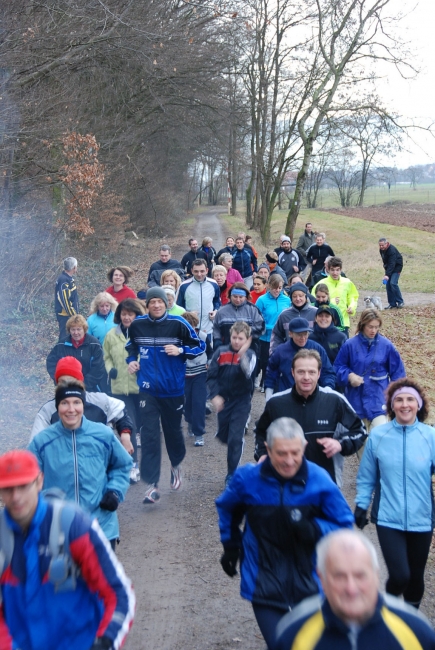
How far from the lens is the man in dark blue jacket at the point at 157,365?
22.9 ft

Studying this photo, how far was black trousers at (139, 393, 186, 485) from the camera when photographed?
7090 mm

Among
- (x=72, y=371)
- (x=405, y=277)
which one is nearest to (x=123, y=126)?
(x=405, y=277)

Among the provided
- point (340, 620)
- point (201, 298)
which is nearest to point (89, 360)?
point (201, 298)

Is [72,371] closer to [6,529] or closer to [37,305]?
[6,529]

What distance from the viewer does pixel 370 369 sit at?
6.70m

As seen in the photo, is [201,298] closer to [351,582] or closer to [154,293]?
[154,293]

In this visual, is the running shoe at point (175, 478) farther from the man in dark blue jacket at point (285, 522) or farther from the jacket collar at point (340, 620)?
the jacket collar at point (340, 620)

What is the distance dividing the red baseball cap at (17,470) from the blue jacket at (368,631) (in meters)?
1.30

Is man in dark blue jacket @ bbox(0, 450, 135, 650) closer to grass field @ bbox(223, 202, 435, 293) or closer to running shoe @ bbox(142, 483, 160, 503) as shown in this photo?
running shoe @ bbox(142, 483, 160, 503)

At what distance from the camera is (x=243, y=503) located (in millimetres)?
3852

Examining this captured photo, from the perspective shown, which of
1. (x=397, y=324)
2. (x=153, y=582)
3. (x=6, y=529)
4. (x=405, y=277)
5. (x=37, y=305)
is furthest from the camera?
(x=405, y=277)

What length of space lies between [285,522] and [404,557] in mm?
1360

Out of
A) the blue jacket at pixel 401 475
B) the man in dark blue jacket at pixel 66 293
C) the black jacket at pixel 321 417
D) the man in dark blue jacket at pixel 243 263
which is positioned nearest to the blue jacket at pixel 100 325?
the man in dark blue jacket at pixel 66 293

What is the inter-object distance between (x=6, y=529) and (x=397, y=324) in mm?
15162
